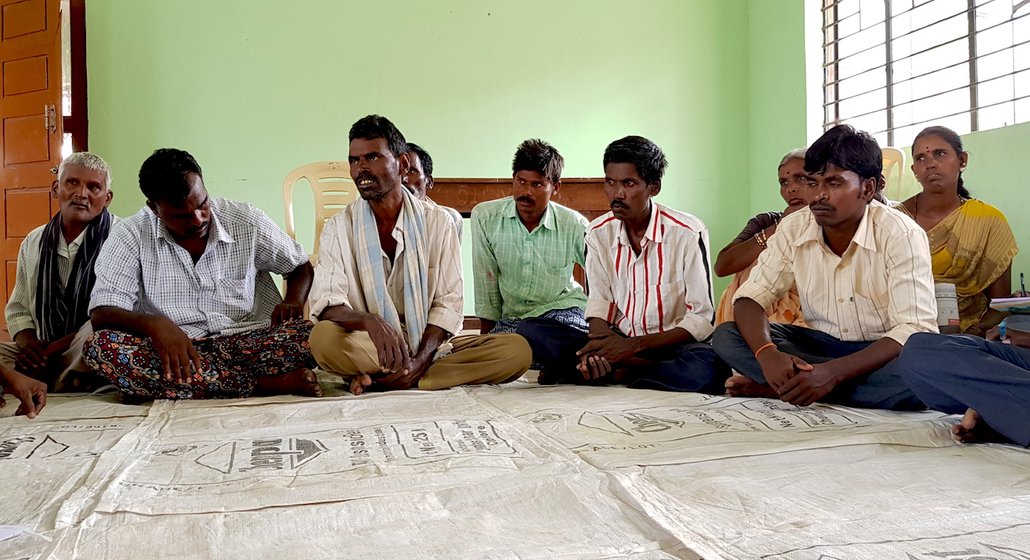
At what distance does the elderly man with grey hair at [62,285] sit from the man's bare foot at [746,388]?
2169mm

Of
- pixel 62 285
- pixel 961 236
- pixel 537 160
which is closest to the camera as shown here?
pixel 62 285

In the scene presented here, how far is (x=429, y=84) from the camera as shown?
18.4 ft

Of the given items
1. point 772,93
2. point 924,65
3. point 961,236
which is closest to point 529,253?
point 961,236

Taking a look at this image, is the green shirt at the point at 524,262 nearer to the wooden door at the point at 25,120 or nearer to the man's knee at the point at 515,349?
the man's knee at the point at 515,349

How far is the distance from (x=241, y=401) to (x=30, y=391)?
1.87 feet

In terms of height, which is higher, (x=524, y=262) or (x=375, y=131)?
(x=375, y=131)

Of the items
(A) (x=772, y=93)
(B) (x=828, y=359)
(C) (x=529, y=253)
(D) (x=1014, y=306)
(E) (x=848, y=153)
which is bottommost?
(B) (x=828, y=359)

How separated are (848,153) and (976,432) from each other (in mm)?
861

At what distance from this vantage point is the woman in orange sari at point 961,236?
3.02 metres

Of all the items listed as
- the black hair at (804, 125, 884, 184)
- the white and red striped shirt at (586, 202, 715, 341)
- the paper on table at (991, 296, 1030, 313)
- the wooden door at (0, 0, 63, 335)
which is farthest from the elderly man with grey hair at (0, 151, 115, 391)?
the paper on table at (991, 296, 1030, 313)

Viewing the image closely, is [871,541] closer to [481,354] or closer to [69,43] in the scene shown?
[481,354]

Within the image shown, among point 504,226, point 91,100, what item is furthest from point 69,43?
point 504,226

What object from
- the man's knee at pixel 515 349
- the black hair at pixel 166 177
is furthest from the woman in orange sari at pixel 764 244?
the black hair at pixel 166 177

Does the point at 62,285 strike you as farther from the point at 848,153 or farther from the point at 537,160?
the point at 848,153
